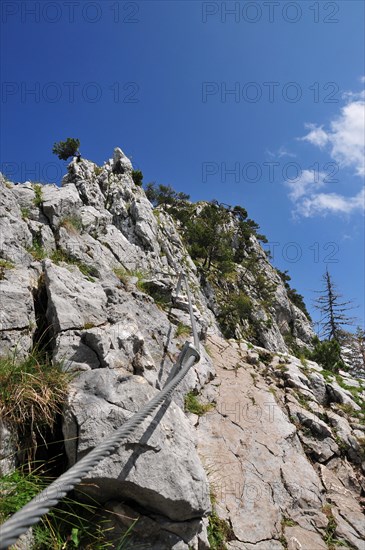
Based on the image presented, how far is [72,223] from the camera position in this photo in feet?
33.8

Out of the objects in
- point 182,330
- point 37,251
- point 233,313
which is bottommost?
point 182,330

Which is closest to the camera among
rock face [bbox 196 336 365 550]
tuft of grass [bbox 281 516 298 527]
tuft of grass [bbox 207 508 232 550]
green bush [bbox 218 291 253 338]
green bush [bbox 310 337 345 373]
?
tuft of grass [bbox 207 508 232 550]

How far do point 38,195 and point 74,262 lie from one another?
10.6 ft

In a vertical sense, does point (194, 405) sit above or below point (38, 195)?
below

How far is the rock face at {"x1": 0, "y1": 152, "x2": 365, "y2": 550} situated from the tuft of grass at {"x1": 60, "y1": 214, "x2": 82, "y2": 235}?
0.05 meters

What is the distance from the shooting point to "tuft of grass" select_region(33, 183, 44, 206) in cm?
996

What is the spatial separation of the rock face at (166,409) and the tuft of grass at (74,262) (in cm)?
4

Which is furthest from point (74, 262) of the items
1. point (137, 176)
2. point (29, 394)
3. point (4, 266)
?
point (137, 176)

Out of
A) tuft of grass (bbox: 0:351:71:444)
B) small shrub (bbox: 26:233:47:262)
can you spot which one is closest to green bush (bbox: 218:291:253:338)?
small shrub (bbox: 26:233:47:262)

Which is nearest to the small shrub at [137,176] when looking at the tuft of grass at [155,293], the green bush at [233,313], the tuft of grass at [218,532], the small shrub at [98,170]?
the small shrub at [98,170]

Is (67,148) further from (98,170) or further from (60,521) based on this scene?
(60,521)

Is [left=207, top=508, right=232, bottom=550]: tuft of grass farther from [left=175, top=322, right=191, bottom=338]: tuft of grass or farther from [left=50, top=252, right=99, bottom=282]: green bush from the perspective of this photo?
[left=50, top=252, right=99, bottom=282]: green bush

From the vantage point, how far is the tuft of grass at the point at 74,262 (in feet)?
27.3

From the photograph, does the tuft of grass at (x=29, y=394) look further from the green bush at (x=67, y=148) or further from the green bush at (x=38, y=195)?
the green bush at (x=67, y=148)
